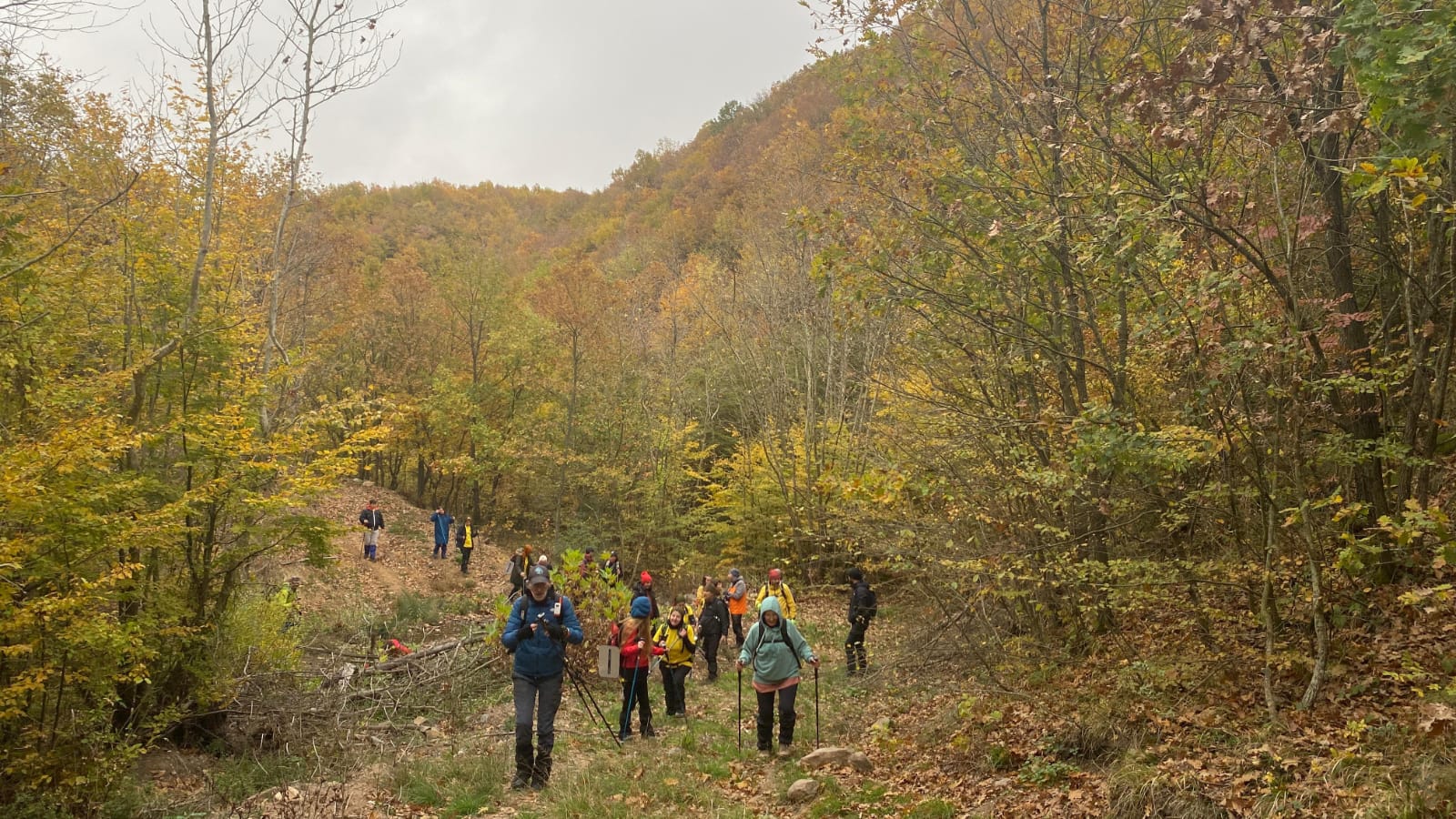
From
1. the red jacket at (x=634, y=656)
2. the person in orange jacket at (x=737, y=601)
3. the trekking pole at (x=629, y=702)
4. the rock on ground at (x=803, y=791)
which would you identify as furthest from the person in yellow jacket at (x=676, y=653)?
the person in orange jacket at (x=737, y=601)

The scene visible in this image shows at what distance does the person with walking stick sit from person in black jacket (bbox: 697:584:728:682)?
2.82 metres

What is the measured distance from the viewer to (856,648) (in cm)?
1114

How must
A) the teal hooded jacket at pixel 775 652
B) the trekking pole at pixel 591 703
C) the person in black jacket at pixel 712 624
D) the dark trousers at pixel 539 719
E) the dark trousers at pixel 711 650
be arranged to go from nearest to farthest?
the dark trousers at pixel 539 719
the teal hooded jacket at pixel 775 652
the trekking pole at pixel 591 703
the person in black jacket at pixel 712 624
the dark trousers at pixel 711 650

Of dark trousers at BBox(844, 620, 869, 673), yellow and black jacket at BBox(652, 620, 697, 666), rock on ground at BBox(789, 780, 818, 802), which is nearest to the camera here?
rock on ground at BBox(789, 780, 818, 802)

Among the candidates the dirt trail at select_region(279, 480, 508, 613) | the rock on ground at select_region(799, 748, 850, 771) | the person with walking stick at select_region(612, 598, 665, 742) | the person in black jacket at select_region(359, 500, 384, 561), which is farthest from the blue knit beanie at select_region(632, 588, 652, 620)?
the person in black jacket at select_region(359, 500, 384, 561)

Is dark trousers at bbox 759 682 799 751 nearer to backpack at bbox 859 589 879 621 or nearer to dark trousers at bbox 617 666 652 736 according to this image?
dark trousers at bbox 617 666 652 736

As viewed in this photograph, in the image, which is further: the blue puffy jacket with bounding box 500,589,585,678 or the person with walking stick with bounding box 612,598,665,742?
the person with walking stick with bounding box 612,598,665,742

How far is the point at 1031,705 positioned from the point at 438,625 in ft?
40.7

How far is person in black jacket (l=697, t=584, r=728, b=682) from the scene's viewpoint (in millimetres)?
11641

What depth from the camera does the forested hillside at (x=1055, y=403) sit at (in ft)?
16.1

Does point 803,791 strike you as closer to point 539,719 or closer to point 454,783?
point 539,719

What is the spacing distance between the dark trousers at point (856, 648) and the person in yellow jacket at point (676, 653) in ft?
8.74

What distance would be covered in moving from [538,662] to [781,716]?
2613 mm

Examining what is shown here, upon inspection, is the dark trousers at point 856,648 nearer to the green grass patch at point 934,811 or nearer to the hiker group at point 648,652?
the hiker group at point 648,652
